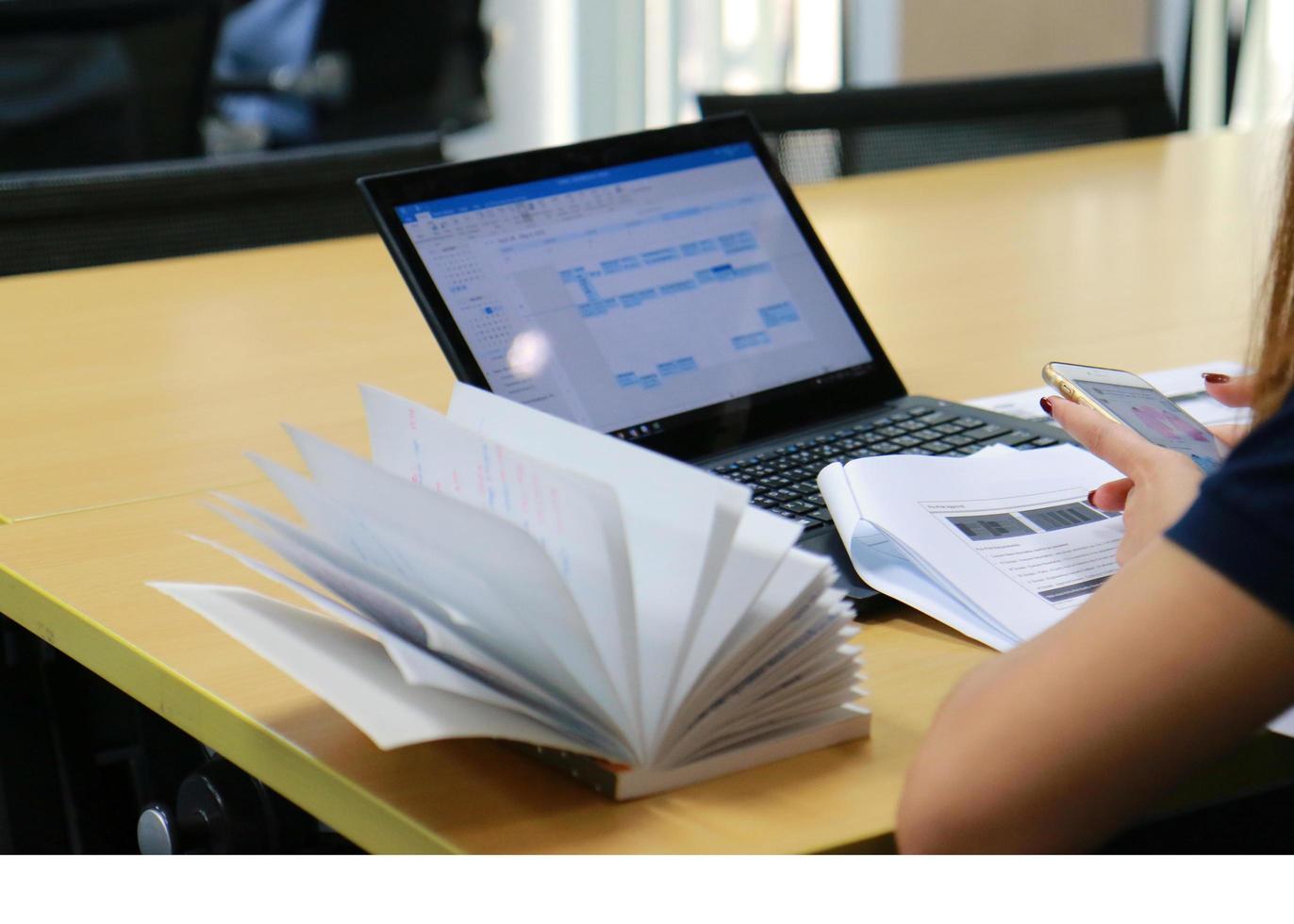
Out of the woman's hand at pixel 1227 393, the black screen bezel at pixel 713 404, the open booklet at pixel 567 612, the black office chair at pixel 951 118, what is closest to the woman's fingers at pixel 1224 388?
the woman's hand at pixel 1227 393

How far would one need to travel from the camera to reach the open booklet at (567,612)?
0.57 meters

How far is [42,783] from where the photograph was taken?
1102mm

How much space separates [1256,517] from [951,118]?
5.28ft

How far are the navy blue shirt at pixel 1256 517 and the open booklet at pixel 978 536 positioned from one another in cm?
21

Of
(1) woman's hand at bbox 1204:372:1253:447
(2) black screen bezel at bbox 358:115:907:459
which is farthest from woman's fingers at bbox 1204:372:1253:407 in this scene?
(2) black screen bezel at bbox 358:115:907:459

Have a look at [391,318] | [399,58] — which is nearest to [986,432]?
[391,318]

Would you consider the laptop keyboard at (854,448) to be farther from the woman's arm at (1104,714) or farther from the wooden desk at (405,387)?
the woman's arm at (1104,714)

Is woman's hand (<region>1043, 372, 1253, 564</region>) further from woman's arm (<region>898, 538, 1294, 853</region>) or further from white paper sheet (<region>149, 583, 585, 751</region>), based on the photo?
white paper sheet (<region>149, 583, 585, 751</region>)

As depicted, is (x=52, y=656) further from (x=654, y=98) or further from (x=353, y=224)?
(x=654, y=98)

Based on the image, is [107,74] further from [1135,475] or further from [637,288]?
[1135,475]

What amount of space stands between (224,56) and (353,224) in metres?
2.12

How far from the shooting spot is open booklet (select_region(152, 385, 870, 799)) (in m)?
0.57

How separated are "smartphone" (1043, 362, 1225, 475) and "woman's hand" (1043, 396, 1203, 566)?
18 mm

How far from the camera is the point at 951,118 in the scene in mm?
2012
